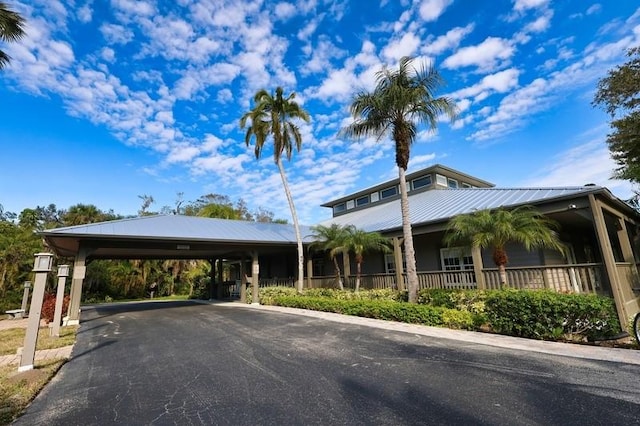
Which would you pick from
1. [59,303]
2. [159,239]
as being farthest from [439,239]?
[59,303]

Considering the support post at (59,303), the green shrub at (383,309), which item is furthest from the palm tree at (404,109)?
the support post at (59,303)

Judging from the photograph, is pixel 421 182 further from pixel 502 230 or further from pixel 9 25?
pixel 9 25

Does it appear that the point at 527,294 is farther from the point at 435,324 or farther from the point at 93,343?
the point at 93,343

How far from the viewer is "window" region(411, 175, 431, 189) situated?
66.3 ft

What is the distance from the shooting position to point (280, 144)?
62.3 ft

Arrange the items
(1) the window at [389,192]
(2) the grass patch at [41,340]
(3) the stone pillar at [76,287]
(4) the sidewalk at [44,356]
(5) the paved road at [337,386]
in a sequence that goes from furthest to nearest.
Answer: (1) the window at [389,192] → (3) the stone pillar at [76,287] → (2) the grass patch at [41,340] → (4) the sidewalk at [44,356] → (5) the paved road at [337,386]

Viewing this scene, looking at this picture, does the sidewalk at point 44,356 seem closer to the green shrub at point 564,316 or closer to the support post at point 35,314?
the support post at point 35,314

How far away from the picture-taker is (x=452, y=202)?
15094mm

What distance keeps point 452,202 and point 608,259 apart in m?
6.89

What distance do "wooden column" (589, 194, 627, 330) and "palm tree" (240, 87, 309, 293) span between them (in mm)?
13126

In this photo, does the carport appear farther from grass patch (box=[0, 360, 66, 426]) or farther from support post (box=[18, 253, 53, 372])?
grass patch (box=[0, 360, 66, 426])

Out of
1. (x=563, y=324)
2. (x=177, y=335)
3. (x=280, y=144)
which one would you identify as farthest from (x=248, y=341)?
(x=280, y=144)

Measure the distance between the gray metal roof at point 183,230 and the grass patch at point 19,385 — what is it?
7524 millimetres

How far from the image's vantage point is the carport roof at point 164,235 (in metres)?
13.5
